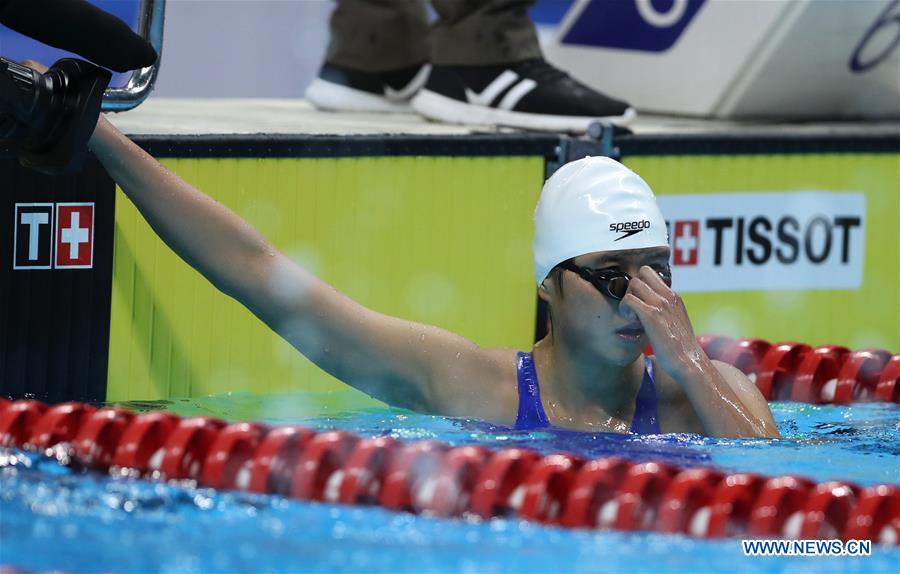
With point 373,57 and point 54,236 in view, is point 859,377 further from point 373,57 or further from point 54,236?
point 54,236

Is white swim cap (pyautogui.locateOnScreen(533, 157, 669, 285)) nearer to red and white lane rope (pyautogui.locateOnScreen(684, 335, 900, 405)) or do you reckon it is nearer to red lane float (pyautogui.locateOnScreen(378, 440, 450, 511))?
red lane float (pyautogui.locateOnScreen(378, 440, 450, 511))

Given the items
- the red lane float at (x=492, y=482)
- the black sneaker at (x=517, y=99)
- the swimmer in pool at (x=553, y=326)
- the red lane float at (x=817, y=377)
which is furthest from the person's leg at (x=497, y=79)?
the red lane float at (x=492, y=482)

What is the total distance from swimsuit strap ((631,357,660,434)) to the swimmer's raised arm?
24cm

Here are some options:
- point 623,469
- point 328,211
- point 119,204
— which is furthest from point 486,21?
point 623,469

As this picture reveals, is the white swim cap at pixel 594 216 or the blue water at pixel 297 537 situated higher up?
the white swim cap at pixel 594 216

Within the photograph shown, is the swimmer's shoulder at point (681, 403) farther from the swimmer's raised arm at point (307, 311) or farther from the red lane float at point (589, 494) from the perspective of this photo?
the red lane float at point (589, 494)

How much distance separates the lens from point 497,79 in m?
4.17

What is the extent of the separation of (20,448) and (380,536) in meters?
0.74

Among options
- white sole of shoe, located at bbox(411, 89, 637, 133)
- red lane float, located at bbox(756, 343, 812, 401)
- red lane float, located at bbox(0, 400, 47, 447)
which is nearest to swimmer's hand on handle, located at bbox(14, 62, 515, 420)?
red lane float, located at bbox(0, 400, 47, 447)

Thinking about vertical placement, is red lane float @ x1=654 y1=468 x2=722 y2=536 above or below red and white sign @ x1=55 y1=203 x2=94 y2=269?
below

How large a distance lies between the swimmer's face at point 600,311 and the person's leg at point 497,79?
1.22 metres

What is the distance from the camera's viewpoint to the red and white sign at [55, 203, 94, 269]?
11.2 feet

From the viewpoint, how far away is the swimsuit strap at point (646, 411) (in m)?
2.94

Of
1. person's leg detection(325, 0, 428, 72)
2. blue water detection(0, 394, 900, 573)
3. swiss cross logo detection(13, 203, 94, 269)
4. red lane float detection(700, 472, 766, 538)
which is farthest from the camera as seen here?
person's leg detection(325, 0, 428, 72)
